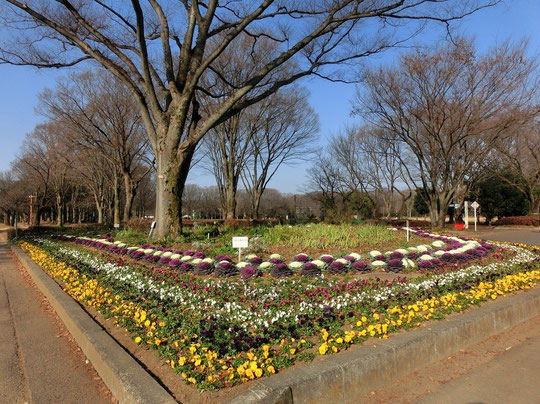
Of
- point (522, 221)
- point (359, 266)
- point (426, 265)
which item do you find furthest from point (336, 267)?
point (522, 221)

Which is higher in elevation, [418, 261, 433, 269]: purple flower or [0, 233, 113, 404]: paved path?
[418, 261, 433, 269]: purple flower

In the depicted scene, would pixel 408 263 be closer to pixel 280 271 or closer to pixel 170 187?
pixel 280 271

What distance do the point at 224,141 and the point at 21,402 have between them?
2081cm

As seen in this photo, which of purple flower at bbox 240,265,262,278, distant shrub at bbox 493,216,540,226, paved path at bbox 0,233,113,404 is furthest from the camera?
distant shrub at bbox 493,216,540,226

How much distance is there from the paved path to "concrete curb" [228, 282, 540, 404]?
1402mm

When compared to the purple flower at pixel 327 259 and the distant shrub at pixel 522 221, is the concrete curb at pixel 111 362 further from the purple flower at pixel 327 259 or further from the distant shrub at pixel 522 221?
the distant shrub at pixel 522 221

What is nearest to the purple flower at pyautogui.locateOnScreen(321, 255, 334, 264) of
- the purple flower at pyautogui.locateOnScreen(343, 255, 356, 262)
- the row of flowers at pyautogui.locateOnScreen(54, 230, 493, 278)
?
the row of flowers at pyautogui.locateOnScreen(54, 230, 493, 278)

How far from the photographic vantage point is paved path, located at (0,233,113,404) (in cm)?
311

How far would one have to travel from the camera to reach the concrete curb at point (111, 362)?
8.61 feet

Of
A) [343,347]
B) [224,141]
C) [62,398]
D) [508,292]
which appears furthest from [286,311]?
[224,141]

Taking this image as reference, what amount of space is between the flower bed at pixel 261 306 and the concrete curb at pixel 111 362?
0.81ft

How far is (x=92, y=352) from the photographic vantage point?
361 cm

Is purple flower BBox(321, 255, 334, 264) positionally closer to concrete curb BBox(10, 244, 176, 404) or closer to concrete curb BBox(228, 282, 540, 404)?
concrete curb BBox(228, 282, 540, 404)

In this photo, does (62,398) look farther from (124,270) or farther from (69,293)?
(124,270)
